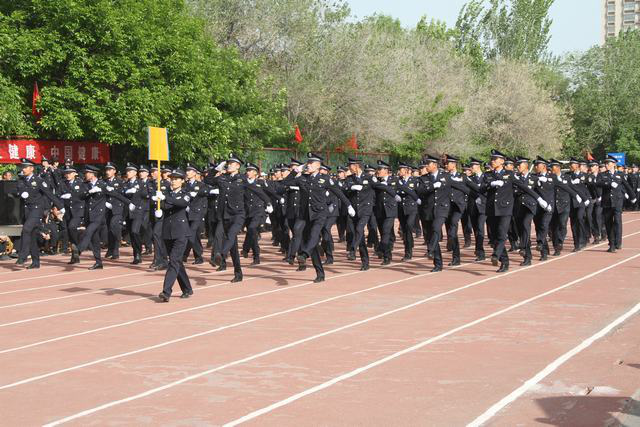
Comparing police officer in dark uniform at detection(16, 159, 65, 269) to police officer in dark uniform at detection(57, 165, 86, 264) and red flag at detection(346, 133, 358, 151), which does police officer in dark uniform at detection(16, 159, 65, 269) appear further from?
red flag at detection(346, 133, 358, 151)

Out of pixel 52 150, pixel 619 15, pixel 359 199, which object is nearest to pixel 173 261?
pixel 359 199

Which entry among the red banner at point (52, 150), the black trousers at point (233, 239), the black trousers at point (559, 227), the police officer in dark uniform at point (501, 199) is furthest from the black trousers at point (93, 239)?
the red banner at point (52, 150)

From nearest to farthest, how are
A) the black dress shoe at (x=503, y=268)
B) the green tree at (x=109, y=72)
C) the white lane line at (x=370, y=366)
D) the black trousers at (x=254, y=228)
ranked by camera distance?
the white lane line at (x=370, y=366)
the black dress shoe at (x=503, y=268)
the black trousers at (x=254, y=228)
the green tree at (x=109, y=72)

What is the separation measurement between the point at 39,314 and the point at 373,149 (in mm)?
34819

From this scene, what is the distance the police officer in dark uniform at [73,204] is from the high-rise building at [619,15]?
18210cm

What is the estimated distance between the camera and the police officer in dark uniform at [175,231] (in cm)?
1266

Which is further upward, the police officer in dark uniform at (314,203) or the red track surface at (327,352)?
the police officer in dark uniform at (314,203)

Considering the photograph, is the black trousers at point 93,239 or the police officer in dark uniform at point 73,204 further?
the police officer in dark uniform at point 73,204

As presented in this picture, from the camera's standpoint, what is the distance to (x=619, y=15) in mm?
191625

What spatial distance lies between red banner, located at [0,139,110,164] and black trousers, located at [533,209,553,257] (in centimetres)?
1466

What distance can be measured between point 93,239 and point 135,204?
3.90ft

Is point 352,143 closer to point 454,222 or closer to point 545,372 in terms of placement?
point 454,222

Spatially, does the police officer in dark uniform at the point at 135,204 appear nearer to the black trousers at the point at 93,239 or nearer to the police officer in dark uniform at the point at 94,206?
the police officer in dark uniform at the point at 94,206

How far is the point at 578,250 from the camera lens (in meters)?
20.0
